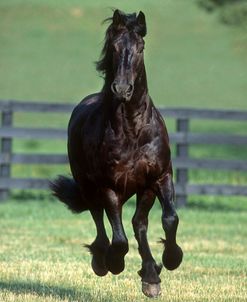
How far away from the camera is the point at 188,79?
147 ft

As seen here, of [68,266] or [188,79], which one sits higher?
[68,266]

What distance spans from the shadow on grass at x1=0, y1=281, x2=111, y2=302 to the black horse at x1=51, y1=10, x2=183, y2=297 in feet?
1.07

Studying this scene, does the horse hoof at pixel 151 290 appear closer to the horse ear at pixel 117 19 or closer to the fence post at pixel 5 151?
the horse ear at pixel 117 19

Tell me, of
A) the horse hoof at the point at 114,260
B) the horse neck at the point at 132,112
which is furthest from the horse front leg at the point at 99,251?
the horse neck at the point at 132,112

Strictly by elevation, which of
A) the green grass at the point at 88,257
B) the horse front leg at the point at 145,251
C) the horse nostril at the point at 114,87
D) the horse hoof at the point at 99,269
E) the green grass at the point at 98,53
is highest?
the horse nostril at the point at 114,87

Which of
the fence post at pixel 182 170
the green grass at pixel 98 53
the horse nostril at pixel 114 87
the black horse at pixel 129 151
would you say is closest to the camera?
the horse nostril at pixel 114 87

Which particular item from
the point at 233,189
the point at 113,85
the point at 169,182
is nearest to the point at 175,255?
the point at 169,182

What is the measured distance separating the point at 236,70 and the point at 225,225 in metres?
31.7

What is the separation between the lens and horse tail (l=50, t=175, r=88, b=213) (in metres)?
9.31

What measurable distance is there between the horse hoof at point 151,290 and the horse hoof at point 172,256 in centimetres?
19

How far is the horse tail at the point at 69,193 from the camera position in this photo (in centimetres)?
931

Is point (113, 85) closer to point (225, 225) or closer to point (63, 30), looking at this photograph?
point (225, 225)

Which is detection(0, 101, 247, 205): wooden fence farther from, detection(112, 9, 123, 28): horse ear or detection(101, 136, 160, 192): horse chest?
detection(112, 9, 123, 28): horse ear

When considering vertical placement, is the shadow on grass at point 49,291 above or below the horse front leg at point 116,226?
below
